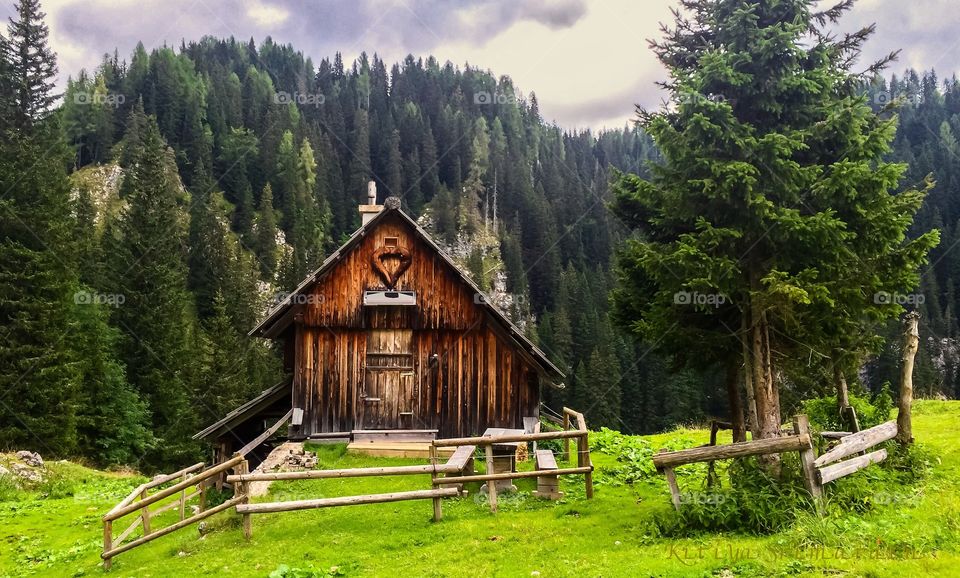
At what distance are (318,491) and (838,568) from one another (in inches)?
463

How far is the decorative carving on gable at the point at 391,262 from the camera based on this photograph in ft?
65.3

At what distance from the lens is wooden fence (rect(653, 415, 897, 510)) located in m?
9.68

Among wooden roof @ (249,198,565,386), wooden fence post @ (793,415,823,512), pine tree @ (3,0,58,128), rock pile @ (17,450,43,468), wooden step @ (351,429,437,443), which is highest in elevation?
pine tree @ (3,0,58,128)

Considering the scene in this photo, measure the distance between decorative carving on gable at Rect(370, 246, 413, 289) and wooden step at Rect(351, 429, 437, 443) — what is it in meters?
4.65

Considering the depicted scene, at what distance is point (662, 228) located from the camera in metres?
16.5

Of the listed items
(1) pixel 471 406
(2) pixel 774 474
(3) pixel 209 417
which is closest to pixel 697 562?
(2) pixel 774 474

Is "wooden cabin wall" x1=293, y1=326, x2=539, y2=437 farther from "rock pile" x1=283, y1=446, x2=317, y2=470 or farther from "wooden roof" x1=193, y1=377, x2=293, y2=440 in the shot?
"rock pile" x1=283, y1=446, x2=317, y2=470

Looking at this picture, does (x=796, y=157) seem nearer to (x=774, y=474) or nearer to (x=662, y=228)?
(x=662, y=228)

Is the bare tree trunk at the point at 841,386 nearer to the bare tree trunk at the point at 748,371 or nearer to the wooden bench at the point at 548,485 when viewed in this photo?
the bare tree trunk at the point at 748,371

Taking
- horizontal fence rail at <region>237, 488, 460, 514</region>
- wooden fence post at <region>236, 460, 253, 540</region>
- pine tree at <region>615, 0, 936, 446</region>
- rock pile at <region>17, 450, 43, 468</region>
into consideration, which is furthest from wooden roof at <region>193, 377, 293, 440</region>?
pine tree at <region>615, 0, 936, 446</region>

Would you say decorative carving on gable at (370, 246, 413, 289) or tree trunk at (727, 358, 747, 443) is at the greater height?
decorative carving on gable at (370, 246, 413, 289)

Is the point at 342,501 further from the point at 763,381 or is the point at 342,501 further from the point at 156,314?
the point at 156,314

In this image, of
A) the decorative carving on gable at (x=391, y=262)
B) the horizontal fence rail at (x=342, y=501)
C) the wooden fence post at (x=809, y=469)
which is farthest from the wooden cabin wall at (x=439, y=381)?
the wooden fence post at (x=809, y=469)

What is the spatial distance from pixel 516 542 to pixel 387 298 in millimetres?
10606
